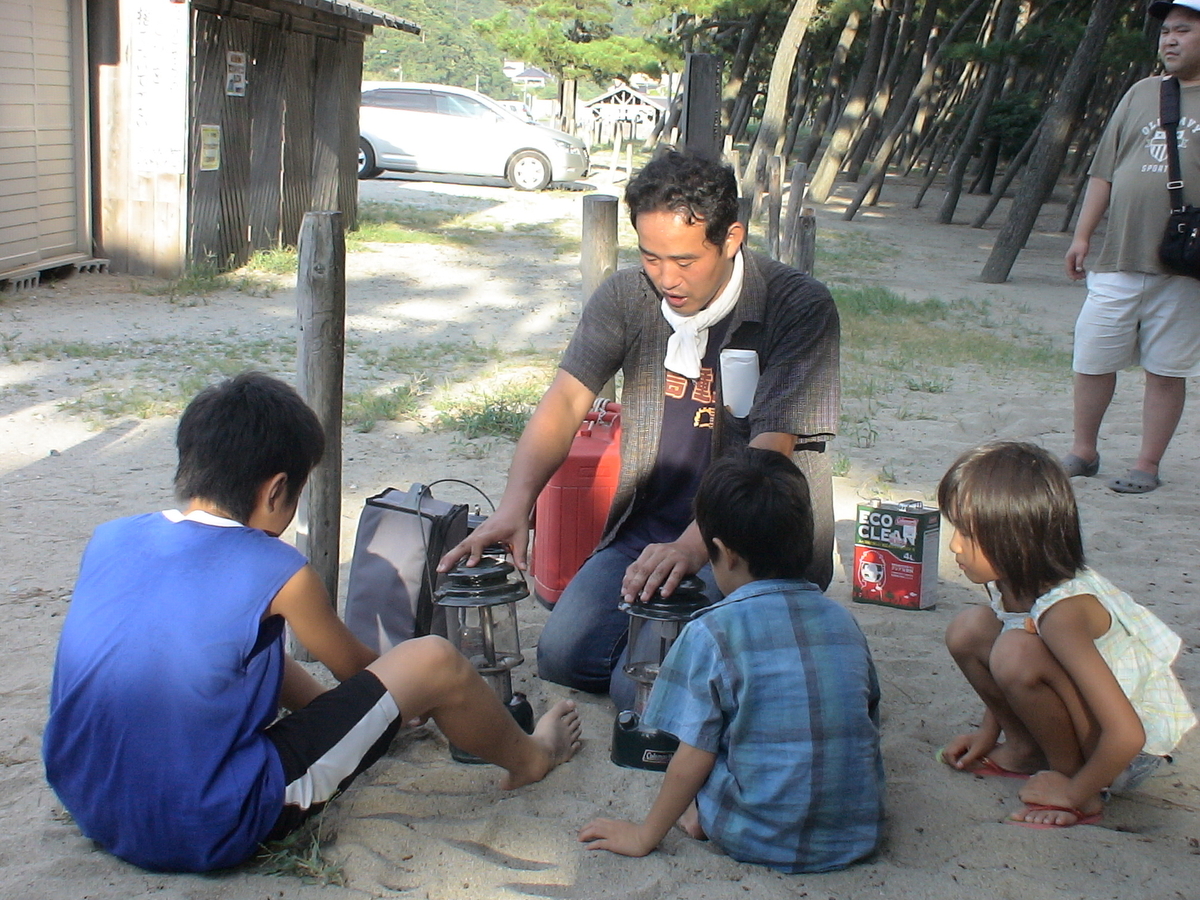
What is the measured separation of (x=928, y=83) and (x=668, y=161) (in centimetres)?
1865

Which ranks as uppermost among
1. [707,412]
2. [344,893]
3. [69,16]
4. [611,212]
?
[69,16]

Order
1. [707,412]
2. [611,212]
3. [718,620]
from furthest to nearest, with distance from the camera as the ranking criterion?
1. [611,212]
2. [707,412]
3. [718,620]

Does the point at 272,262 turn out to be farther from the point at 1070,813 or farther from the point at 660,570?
the point at 1070,813

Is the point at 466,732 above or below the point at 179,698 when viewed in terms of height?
below

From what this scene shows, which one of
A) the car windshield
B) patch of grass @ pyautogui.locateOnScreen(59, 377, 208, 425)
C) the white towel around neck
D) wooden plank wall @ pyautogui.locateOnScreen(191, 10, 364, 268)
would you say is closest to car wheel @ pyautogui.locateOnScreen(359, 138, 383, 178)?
the car windshield

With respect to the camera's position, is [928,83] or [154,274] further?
[928,83]

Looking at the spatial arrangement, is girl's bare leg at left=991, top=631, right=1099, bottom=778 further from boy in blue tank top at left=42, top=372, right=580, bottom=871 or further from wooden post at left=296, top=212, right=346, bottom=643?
wooden post at left=296, top=212, right=346, bottom=643

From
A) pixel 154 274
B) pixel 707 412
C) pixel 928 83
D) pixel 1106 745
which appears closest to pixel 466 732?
pixel 707 412

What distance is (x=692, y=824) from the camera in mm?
2514

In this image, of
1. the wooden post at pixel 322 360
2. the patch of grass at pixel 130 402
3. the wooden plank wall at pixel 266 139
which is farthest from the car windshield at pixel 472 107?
the wooden post at pixel 322 360

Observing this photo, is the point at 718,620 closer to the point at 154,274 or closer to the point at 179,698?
the point at 179,698

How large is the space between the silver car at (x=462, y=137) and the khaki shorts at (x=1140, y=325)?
14.9 metres

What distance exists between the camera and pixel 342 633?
7.92 ft

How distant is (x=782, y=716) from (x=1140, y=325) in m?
Result: 3.47
